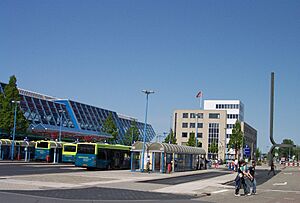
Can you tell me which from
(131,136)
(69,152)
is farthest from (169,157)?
(131,136)

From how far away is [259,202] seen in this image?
20406mm

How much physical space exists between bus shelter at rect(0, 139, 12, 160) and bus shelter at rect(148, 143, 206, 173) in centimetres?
2236

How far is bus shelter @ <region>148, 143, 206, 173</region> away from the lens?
149ft

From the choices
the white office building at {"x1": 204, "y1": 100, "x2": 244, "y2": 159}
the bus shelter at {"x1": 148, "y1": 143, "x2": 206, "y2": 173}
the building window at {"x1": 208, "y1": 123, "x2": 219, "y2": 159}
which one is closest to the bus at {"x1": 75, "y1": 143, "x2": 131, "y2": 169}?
the bus shelter at {"x1": 148, "y1": 143, "x2": 206, "y2": 173}

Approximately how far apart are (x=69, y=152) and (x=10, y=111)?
483 inches

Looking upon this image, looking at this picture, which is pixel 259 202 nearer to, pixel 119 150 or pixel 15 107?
pixel 119 150

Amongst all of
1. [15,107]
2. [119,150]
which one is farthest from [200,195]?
[15,107]

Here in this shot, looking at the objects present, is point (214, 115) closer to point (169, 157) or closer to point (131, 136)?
point (131, 136)

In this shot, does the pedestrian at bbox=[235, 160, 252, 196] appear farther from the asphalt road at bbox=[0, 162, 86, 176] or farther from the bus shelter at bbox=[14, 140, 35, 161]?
the bus shelter at bbox=[14, 140, 35, 161]

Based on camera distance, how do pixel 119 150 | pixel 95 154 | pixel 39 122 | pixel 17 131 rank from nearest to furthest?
pixel 95 154, pixel 119 150, pixel 17 131, pixel 39 122

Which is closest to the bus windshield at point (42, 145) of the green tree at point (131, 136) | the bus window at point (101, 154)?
the bus window at point (101, 154)

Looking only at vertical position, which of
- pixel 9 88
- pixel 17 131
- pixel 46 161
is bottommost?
pixel 46 161

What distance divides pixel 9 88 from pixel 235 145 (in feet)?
165

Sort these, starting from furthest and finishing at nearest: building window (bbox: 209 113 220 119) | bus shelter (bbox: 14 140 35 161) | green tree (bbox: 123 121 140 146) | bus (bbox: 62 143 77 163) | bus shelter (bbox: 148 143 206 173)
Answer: building window (bbox: 209 113 220 119)
green tree (bbox: 123 121 140 146)
bus shelter (bbox: 14 140 35 161)
bus (bbox: 62 143 77 163)
bus shelter (bbox: 148 143 206 173)
